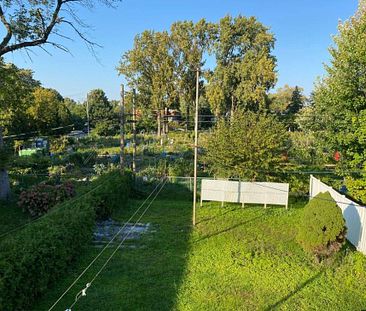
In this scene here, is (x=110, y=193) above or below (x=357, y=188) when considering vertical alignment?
below

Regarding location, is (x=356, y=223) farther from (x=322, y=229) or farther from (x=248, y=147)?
(x=248, y=147)

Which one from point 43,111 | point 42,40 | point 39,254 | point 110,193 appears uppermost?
point 42,40

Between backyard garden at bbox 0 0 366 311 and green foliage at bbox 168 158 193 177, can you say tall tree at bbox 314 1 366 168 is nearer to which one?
backyard garden at bbox 0 0 366 311

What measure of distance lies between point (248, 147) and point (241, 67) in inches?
1012

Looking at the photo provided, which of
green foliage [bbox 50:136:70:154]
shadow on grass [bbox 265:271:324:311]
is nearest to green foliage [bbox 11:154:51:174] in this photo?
green foliage [bbox 50:136:70:154]

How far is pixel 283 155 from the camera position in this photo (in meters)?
16.0

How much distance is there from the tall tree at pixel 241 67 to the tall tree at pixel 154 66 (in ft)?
16.6

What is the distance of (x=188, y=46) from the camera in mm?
40375

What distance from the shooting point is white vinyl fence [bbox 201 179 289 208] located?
14438mm

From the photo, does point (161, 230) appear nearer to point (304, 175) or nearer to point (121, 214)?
point (121, 214)

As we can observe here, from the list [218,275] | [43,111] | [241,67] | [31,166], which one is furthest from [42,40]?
[241,67]

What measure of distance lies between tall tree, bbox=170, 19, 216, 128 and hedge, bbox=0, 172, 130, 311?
107ft

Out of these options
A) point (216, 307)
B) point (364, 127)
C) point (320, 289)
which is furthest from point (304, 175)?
point (216, 307)

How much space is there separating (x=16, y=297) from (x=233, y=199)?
10.2m
